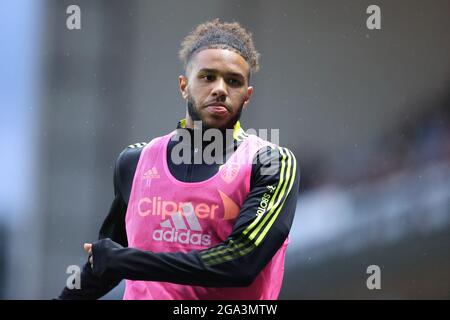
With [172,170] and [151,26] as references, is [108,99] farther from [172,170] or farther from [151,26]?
[172,170]

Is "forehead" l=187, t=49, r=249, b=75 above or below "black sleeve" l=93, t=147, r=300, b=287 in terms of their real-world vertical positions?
above

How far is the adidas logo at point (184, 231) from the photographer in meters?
2.17

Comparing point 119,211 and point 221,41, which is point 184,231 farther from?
point 221,41

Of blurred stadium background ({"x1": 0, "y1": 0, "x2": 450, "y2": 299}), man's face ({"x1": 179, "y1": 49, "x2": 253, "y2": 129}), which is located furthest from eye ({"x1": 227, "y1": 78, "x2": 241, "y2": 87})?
blurred stadium background ({"x1": 0, "y1": 0, "x2": 450, "y2": 299})

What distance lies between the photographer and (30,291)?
12.6 ft

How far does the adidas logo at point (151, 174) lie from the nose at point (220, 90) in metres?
0.33

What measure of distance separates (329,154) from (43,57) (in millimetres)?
1814

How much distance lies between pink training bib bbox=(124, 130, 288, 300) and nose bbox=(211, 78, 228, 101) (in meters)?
0.20

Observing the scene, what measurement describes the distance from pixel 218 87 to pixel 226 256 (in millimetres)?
577

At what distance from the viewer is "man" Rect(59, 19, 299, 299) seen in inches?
81.5

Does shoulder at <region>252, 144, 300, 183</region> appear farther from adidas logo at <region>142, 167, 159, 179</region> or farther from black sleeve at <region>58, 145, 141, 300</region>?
black sleeve at <region>58, 145, 141, 300</region>

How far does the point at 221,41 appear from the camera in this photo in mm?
2330

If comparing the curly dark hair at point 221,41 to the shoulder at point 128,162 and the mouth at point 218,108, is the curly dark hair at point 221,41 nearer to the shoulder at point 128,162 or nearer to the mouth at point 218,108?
the mouth at point 218,108

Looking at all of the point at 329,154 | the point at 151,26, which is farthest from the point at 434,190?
the point at 151,26
